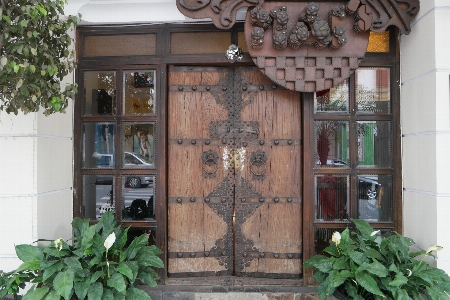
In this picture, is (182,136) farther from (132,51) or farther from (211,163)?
(132,51)

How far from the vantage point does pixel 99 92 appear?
3.44 m

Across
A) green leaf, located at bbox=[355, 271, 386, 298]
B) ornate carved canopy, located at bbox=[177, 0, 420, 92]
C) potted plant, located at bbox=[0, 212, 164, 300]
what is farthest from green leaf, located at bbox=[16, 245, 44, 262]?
green leaf, located at bbox=[355, 271, 386, 298]

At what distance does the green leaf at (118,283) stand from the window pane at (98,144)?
1.22 metres

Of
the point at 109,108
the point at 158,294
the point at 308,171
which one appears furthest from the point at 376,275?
the point at 109,108

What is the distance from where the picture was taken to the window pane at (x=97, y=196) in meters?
3.42

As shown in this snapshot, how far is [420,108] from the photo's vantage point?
9.65 feet

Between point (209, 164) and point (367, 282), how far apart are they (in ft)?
5.49

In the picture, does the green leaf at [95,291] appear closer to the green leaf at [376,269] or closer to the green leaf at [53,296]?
the green leaf at [53,296]

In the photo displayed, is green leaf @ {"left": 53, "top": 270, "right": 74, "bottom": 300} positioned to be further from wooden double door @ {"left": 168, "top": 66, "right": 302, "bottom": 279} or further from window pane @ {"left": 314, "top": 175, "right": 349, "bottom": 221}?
window pane @ {"left": 314, "top": 175, "right": 349, "bottom": 221}

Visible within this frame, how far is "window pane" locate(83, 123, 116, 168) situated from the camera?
342 centimetres

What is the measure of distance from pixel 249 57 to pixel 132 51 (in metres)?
1.12

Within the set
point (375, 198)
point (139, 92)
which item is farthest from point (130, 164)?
point (375, 198)

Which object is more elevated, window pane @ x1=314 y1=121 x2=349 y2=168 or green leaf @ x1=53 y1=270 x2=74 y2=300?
window pane @ x1=314 y1=121 x2=349 y2=168

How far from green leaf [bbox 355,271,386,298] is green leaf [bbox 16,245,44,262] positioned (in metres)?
2.33
